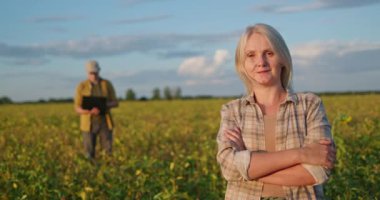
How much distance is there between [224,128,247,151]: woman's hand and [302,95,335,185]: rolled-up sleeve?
0.30 metres

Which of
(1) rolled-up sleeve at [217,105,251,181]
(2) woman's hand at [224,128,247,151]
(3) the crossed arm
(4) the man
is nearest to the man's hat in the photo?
(4) the man

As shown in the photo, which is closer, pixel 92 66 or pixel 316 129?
pixel 316 129

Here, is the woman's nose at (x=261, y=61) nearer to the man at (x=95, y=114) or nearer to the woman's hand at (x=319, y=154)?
the woman's hand at (x=319, y=154)

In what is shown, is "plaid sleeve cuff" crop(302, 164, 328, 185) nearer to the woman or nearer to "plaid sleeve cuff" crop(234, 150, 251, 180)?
the woman

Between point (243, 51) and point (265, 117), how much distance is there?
1.09ft

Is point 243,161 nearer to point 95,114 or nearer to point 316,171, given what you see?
point 316,171

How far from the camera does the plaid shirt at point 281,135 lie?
2615mm

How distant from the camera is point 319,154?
2.56 meters

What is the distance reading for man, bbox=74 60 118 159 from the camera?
8.91 m

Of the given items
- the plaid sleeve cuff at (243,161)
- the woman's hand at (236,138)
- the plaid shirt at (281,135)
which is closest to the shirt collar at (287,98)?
the plaid shirt at (281,135)

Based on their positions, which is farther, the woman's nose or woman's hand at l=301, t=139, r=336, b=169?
the woman's nose

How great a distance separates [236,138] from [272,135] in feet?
0.55

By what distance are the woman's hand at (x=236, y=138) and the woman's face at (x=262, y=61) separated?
26 cm

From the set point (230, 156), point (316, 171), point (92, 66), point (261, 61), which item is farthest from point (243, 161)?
point (92, 66)
